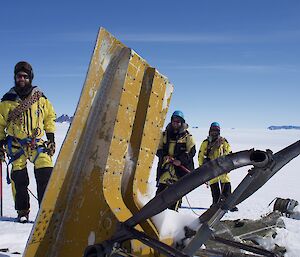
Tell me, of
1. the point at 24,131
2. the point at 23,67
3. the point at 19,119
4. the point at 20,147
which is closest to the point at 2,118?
the point at 19,119

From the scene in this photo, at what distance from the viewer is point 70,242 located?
9.44 feet

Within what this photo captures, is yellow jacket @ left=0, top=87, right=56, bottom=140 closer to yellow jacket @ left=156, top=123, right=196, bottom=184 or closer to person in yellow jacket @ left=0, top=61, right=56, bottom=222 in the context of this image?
person in yellow jacket @ left=0, top=61, right=56, bottom=222

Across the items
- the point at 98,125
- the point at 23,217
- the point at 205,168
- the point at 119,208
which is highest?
the point at 98,125

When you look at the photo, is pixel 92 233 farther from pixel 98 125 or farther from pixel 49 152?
pixel 49 152

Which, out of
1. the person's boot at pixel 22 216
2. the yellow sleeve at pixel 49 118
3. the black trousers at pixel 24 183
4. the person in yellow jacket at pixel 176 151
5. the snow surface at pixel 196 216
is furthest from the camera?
the person in yellow jacket at pixel 176 151

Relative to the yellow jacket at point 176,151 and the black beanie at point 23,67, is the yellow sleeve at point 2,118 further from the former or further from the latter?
the yellow jacket at point 176,151

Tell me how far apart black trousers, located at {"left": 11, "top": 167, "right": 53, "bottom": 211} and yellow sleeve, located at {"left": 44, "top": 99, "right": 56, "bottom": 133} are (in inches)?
23.8

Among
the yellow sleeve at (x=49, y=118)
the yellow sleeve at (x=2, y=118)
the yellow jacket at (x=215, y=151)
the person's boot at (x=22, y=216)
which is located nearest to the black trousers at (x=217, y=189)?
the yellow jacket at (x=215, y=151)

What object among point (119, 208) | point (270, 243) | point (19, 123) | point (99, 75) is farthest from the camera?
point (19, 123)

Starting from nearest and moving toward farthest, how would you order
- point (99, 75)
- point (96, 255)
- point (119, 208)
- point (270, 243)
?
point (96, 255) → point (119, 208) → point (99, 75) → point (270, 243)

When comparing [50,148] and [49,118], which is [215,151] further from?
[50,148]

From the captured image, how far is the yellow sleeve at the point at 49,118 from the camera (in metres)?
5.62

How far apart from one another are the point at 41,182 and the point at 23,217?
72 centimetres

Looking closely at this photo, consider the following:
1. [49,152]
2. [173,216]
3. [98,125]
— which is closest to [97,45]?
[98,125]
